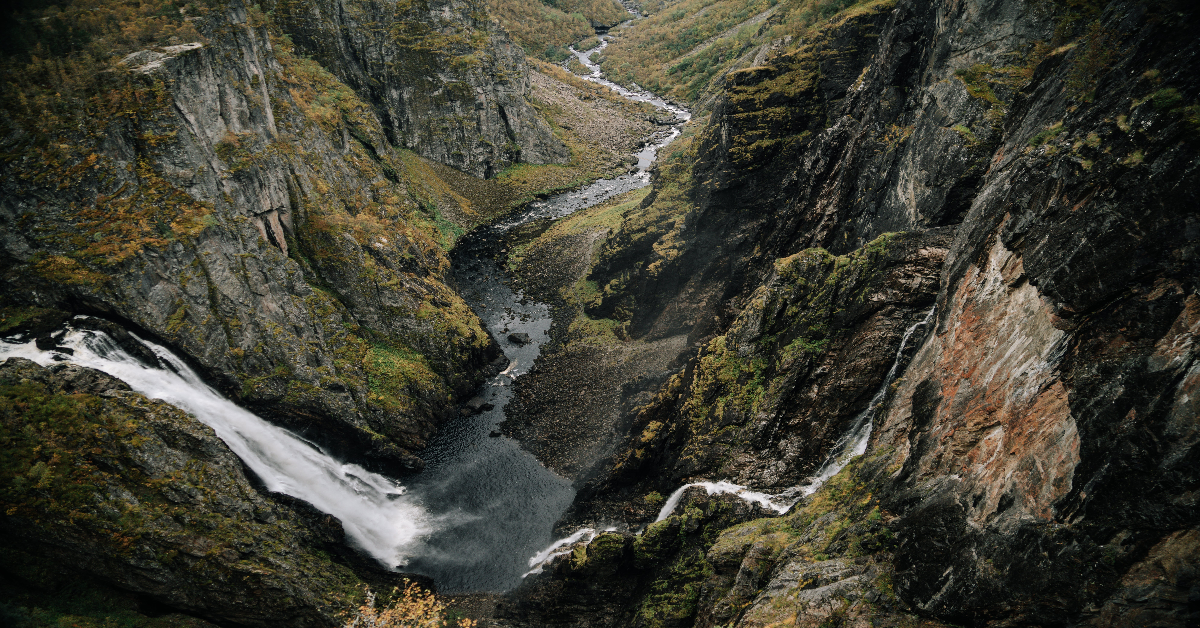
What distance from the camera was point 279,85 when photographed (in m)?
38.6

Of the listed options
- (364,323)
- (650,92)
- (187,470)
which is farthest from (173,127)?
(650,92)

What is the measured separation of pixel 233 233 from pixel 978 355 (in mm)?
34649

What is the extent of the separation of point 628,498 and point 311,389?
1870 centimetres

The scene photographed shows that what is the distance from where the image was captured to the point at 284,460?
28312 millimetres

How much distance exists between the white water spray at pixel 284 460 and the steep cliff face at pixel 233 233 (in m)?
1.15

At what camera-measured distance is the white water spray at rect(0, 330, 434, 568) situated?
78.7ft

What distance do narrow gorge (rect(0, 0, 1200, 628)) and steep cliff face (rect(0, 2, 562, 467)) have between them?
20 centimetres

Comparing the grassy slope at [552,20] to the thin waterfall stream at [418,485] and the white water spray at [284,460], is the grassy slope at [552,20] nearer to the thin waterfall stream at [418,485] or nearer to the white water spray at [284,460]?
the thin waterfall stream at [418,485]

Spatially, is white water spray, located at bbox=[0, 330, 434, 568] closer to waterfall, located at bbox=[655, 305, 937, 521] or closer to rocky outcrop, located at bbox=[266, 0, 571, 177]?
waterfall, located at bbox=[655, 305, 937, 521]

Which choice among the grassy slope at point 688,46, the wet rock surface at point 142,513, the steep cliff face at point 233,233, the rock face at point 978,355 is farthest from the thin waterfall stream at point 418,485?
the grassy slope at point 688,46

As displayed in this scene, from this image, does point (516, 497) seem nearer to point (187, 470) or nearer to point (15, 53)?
point (187, 470)

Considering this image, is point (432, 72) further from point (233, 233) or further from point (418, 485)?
point (418, 485)

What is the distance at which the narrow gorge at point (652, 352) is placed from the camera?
10.1m

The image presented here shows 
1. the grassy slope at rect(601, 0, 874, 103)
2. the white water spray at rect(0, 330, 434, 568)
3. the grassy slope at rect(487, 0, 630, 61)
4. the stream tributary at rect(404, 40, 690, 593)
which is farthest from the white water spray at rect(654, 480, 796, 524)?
the grassy slope at rect(487, 0, 630, 61)
